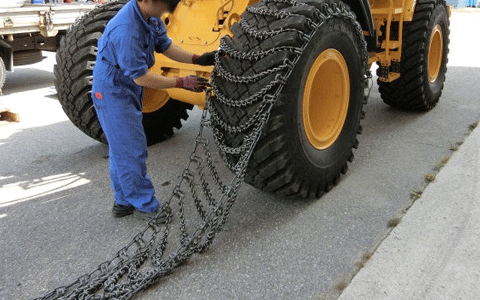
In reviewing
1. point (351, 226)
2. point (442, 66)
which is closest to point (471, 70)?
point (442, 66)

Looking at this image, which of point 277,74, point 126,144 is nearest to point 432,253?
point 277,74

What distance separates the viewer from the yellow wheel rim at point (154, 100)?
439 cm

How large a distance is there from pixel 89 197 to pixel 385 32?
11.5 feet

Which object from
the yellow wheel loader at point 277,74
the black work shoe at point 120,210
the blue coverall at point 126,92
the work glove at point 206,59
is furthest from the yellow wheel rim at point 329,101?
the black work shoe at point 120,210

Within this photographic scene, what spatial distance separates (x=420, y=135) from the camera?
4848mm

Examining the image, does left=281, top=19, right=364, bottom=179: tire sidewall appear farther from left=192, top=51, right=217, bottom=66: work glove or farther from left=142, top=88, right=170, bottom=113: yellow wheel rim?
left=142, top=88, right=170, bottom=113: yellow wheel rim

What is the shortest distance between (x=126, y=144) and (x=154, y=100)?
1.44 m

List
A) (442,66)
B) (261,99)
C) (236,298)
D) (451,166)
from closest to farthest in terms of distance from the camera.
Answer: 1. (236,298)
2. (261,99)
3. (451,166)
4. (442,66)

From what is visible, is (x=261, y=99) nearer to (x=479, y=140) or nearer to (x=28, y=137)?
(x=479, y=140)

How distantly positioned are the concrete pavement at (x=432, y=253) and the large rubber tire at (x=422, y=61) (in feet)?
5.90

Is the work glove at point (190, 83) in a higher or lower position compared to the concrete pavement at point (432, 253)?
higher

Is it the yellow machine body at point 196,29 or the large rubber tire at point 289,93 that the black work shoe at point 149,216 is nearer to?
the large rubber tire at point 289,93

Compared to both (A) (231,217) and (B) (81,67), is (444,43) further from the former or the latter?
(B) (81,67)

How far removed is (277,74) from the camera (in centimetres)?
272
